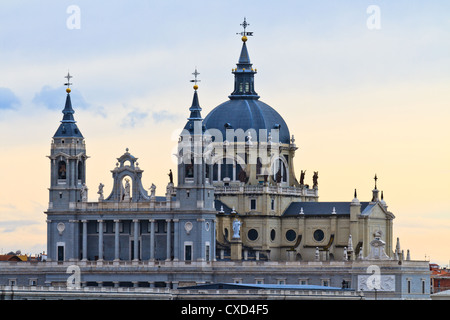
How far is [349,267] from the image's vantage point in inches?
7849

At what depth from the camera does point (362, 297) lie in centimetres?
18700
